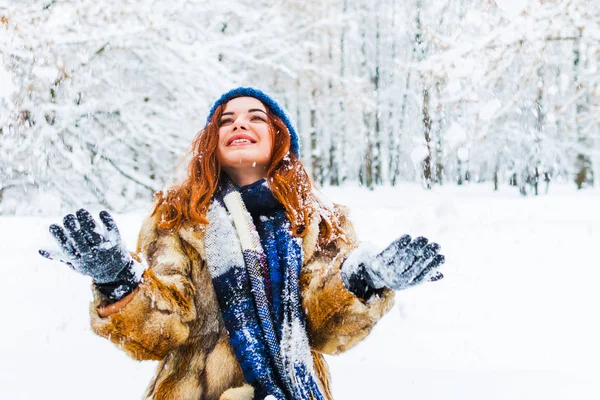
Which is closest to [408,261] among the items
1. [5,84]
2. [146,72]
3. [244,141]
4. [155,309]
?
[155,309]

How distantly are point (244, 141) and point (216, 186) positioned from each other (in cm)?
21

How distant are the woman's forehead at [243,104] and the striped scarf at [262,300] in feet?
1.47

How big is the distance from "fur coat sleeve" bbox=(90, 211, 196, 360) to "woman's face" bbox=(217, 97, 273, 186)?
37 cm

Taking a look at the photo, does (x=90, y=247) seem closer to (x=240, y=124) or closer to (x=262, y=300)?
(x=262, y=300)

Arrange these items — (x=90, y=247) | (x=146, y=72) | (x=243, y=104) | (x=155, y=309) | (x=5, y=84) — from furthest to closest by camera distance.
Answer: (x=146, y=72) < (x=5, y=84) < (x=243, y=104) < (x=155, y=309) < (x=90, y=247)

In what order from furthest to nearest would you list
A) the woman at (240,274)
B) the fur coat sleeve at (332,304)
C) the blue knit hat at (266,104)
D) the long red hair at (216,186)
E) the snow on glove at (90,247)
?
the blue knit hat at (266,104)
the long red hair at (216,186)
the fur coat sleeve at (332,304)
the woman at (240,274)
the snow on glove at (90,247)

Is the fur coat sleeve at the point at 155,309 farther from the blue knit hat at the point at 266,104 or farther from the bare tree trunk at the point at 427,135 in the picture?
the bare tree trunk at the point at 427,135

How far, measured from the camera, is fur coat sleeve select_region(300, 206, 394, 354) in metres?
1.49

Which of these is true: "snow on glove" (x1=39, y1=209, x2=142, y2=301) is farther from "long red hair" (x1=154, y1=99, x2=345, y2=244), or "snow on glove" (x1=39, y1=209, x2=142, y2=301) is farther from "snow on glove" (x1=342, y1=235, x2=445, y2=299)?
"snow on glove" (x1=342, y1=235, x2=445, y2=299)

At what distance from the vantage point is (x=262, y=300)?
160cm

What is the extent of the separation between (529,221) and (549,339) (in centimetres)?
382

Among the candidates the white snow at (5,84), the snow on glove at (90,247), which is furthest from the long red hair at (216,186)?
the white snow at (5,84)

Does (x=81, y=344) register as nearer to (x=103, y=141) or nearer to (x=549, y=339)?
(x=549, y=339)

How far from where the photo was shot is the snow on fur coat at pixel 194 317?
1.42 m
